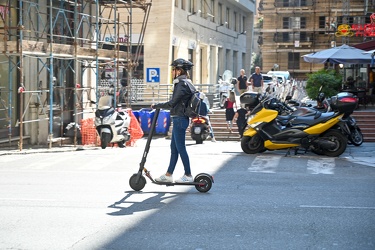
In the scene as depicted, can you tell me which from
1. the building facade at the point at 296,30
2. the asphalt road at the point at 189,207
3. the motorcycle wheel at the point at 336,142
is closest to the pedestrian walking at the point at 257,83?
the motorcycle wheel at the point at 336,142

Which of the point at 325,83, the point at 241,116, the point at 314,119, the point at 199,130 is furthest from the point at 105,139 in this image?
the point at 325,83

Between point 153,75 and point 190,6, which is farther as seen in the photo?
point 190,6

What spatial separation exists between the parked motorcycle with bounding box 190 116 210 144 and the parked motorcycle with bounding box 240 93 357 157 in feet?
12.4

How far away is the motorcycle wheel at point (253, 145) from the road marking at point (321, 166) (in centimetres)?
166

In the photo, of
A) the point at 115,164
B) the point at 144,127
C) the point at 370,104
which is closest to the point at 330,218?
the point at 115,164

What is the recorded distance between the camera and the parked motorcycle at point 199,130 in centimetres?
2225

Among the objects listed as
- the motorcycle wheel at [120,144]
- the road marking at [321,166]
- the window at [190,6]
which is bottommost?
the motorcycle wheel at [120,144]

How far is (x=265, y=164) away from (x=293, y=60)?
53.8 metres

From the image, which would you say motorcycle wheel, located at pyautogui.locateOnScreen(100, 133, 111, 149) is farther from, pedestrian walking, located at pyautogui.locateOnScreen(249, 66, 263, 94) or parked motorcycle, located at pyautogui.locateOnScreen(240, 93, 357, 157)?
pedestrian walking, located at pyautogui.locateOnScreen(249, 66, 263, 94)

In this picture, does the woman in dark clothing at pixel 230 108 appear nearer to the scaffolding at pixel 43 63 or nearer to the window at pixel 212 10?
the scaffolding at pixel 43 63

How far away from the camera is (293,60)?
226ft

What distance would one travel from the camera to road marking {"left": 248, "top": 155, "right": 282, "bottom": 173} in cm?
1501

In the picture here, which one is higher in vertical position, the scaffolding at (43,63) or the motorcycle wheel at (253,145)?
the scaffolding at (43,63)

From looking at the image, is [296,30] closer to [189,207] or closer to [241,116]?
[241,116]
